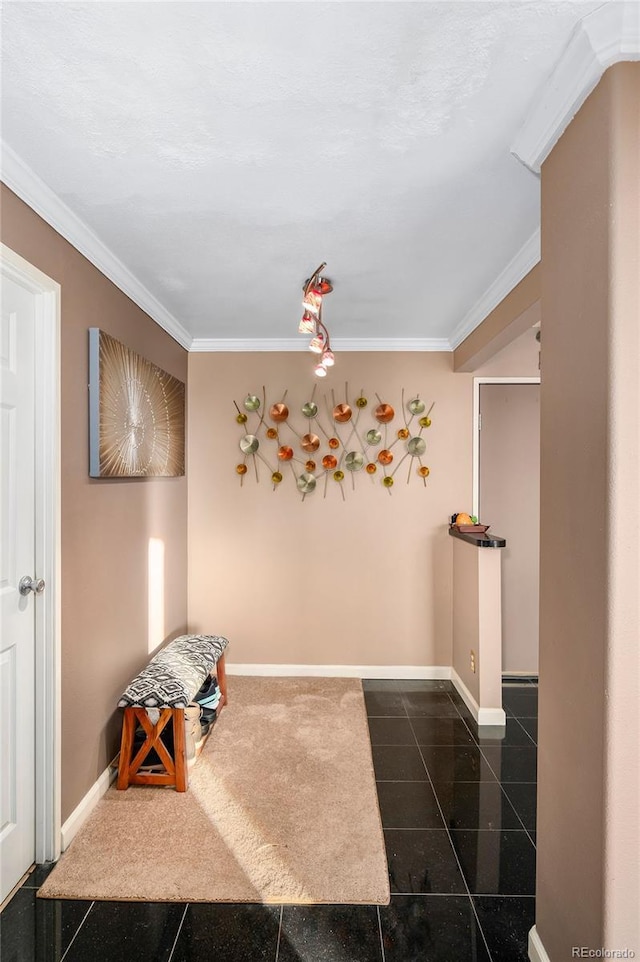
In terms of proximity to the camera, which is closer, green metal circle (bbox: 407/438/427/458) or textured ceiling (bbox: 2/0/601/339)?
textured ceiling (bbox: 2/0/601/339)

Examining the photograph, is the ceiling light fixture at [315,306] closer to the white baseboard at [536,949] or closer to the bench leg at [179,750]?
→ the bench leg at [179,750]

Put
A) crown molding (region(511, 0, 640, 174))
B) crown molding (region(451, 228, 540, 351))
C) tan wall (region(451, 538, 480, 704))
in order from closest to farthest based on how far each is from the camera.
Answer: crown molding (region(511, 0, 640, 174))
crown molding (region(451, 228, 540, 351))
tan wall (region(451, 538, 480, 704))

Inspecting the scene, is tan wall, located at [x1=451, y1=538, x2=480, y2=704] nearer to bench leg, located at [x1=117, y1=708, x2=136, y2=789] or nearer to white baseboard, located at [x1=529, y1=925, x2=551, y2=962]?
Result: white baseboard, located at [x1=529, y1=925, x2=551, y2=962]

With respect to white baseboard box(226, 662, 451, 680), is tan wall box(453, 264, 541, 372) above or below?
above

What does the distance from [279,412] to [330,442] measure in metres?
0.43

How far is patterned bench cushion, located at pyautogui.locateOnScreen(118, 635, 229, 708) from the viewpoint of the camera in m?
2.51

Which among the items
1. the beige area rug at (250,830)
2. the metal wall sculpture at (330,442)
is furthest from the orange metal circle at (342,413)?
the beige area rug at (250,830)

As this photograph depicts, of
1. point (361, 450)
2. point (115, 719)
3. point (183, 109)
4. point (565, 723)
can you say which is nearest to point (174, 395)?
point (361, 450)

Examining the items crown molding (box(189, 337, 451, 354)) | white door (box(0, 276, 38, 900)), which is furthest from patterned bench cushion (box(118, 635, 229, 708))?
crown molding (box(189, 337, 451, 354))

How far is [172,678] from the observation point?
2.62 meters

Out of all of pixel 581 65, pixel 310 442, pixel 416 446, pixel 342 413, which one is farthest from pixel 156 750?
pixel 581 65

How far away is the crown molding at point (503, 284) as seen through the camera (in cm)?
235

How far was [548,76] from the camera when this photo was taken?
1394 millimetres

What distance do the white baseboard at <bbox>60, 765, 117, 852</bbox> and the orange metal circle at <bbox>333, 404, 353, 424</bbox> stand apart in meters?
2.54
